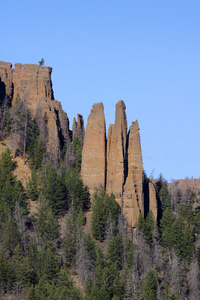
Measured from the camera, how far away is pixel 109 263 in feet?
344

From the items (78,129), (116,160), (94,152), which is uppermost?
(78,129)

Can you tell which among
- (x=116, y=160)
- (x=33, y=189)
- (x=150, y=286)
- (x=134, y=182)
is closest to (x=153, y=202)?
(x=134, y=182)

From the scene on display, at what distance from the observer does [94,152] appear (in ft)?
392

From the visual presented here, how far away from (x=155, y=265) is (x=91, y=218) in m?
11.0

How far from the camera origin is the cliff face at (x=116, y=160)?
117 meters

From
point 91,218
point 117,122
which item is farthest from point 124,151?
point 91,218

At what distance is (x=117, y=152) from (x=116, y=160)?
3.82ft

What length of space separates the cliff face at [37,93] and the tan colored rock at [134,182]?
1502 cm

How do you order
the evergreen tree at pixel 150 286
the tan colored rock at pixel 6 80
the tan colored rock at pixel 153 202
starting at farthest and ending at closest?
the tan colored rock at pixel 6 80
the tan colored rock at pixel 153 202
the evergreen tree at pixel 150 286

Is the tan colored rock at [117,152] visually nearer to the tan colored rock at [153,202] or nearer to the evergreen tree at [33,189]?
the tan colored rock at [153,202]

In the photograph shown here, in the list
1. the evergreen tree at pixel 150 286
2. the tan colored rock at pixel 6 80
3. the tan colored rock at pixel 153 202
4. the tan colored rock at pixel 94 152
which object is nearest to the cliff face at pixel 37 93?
Answer: the tan colored rock at pixel 6 80

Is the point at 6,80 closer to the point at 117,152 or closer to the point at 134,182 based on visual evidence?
the point at 117,152

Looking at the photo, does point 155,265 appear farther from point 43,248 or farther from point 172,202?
point 172,202

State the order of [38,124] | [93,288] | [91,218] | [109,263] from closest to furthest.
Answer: [93,288] < [109,263] < [91,218] < [38,124]
